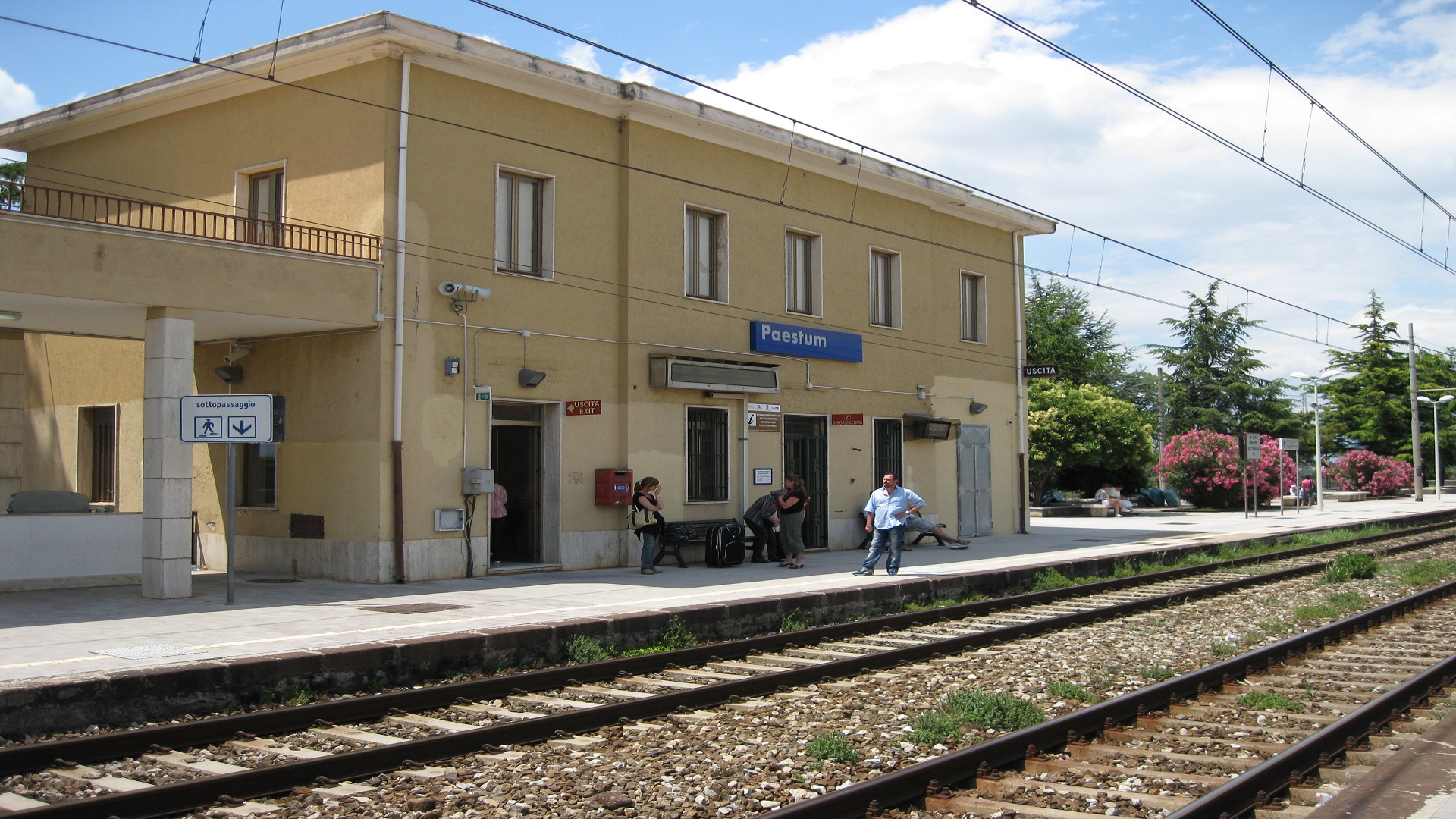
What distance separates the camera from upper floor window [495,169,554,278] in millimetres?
17234

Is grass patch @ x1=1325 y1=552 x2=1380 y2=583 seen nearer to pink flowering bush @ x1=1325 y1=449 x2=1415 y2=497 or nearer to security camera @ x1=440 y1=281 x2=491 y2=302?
security camera @ x1=440 y1=281 x2=491 y2=302

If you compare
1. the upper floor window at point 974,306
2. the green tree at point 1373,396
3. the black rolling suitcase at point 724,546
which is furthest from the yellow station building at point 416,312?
the green tree at point 1373,396

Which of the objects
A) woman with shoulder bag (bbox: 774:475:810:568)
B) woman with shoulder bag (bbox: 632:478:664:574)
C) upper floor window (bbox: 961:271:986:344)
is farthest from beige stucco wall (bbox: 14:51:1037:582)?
upper floor window (bbox: 961:271:986:344)

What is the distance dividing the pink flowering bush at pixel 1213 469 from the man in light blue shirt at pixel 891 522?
29.0 meters

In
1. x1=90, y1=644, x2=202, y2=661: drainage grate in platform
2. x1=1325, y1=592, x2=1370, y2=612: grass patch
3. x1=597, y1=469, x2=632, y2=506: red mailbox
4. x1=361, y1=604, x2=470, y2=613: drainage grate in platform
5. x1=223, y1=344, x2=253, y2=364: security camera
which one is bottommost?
x1=1325, y1=592, x2=1370, y2=612: grass patch

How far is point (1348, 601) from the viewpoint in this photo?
15.8m

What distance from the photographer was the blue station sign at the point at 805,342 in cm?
2072

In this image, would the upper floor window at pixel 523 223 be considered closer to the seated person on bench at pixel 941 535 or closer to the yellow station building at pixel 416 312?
the yellow station building at pixel 416 312

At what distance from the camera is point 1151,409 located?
82438 millimetres

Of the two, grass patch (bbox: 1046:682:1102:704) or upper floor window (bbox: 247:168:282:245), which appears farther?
upper floor window (bbox: 247:168:282:245)

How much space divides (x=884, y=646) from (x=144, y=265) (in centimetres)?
922

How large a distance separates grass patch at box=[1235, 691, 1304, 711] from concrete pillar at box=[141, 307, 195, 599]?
11.0 metres

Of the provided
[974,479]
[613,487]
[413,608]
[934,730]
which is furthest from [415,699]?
[974,479]

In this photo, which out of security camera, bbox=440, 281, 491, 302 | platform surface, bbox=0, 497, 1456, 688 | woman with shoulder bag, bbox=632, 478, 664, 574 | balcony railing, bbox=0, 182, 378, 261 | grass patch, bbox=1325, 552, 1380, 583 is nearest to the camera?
platform surface, bbox=0, 497, 1456, 688
